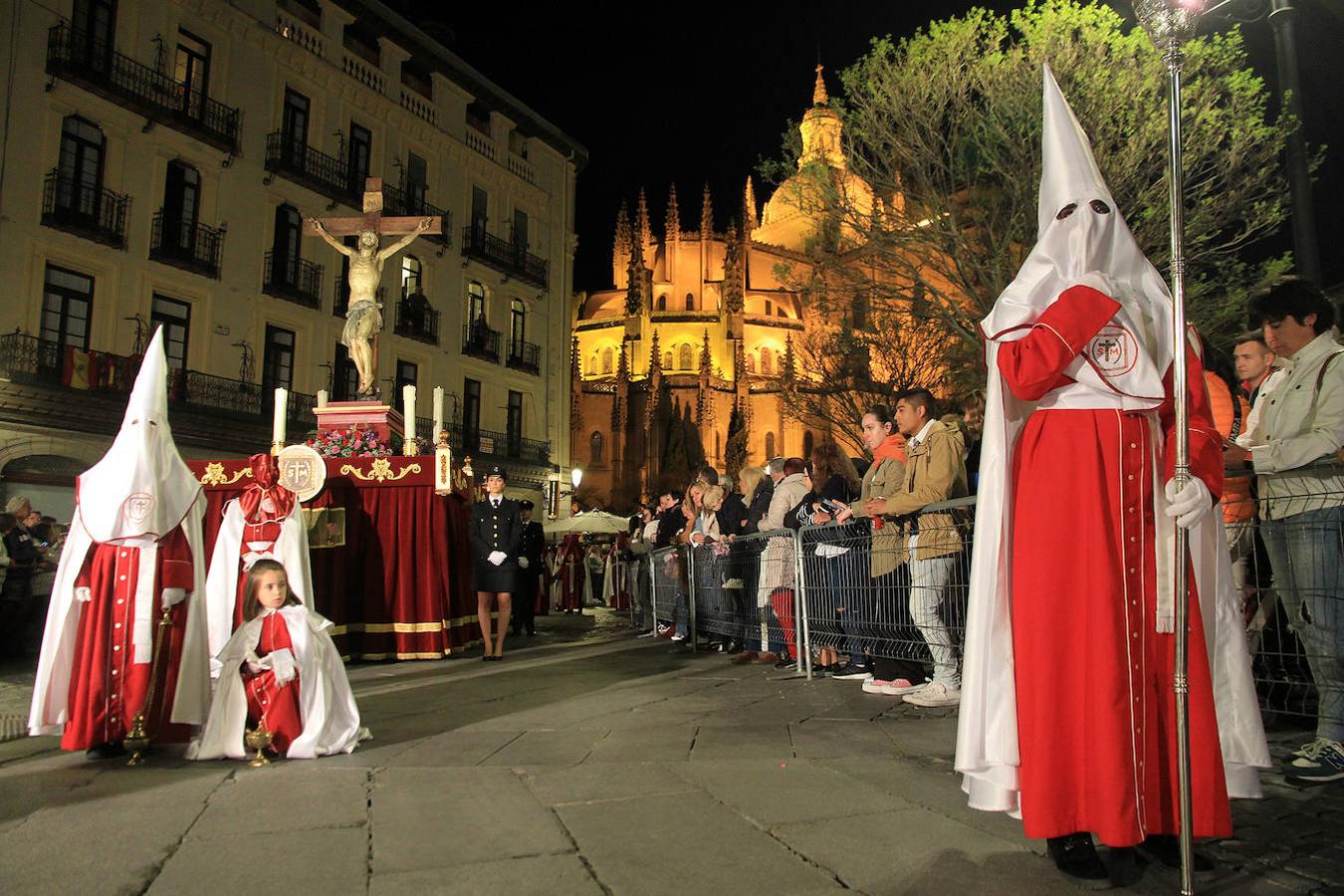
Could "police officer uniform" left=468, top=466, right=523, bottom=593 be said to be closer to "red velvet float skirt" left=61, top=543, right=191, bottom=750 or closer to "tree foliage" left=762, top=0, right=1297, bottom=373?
"red velvet float skirt" left=61, top=543, right=191, bottom=750

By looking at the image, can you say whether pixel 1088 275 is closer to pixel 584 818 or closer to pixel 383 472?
pixel 584 818

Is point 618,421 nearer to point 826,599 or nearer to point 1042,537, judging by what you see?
point 826,599

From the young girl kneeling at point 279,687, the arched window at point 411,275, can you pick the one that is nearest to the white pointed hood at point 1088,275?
the young girl kneeling at point 279,687

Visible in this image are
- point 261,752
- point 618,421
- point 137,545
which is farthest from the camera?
point 618,421

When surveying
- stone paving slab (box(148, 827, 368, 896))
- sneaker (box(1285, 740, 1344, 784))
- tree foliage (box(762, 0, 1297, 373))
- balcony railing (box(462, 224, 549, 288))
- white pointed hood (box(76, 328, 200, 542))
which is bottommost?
stone paving slab (box(148, 827, 368, 896))

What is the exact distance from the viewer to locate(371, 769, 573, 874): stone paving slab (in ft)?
9.21

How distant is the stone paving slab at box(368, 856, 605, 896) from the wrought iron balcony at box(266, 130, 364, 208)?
83.2 feet

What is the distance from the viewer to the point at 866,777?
145 inches

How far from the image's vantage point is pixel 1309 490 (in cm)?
389

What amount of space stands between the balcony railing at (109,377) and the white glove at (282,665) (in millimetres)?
17818

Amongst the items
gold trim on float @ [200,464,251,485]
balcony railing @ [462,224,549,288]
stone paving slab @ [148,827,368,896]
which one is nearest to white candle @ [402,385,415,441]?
gold trim on float @ [200,464,251,485]

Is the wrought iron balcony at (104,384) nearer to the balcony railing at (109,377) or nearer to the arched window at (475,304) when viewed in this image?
the balcony railing at (109,377)

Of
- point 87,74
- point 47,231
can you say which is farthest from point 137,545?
point 87,74

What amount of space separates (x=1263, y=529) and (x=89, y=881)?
4.55 m
